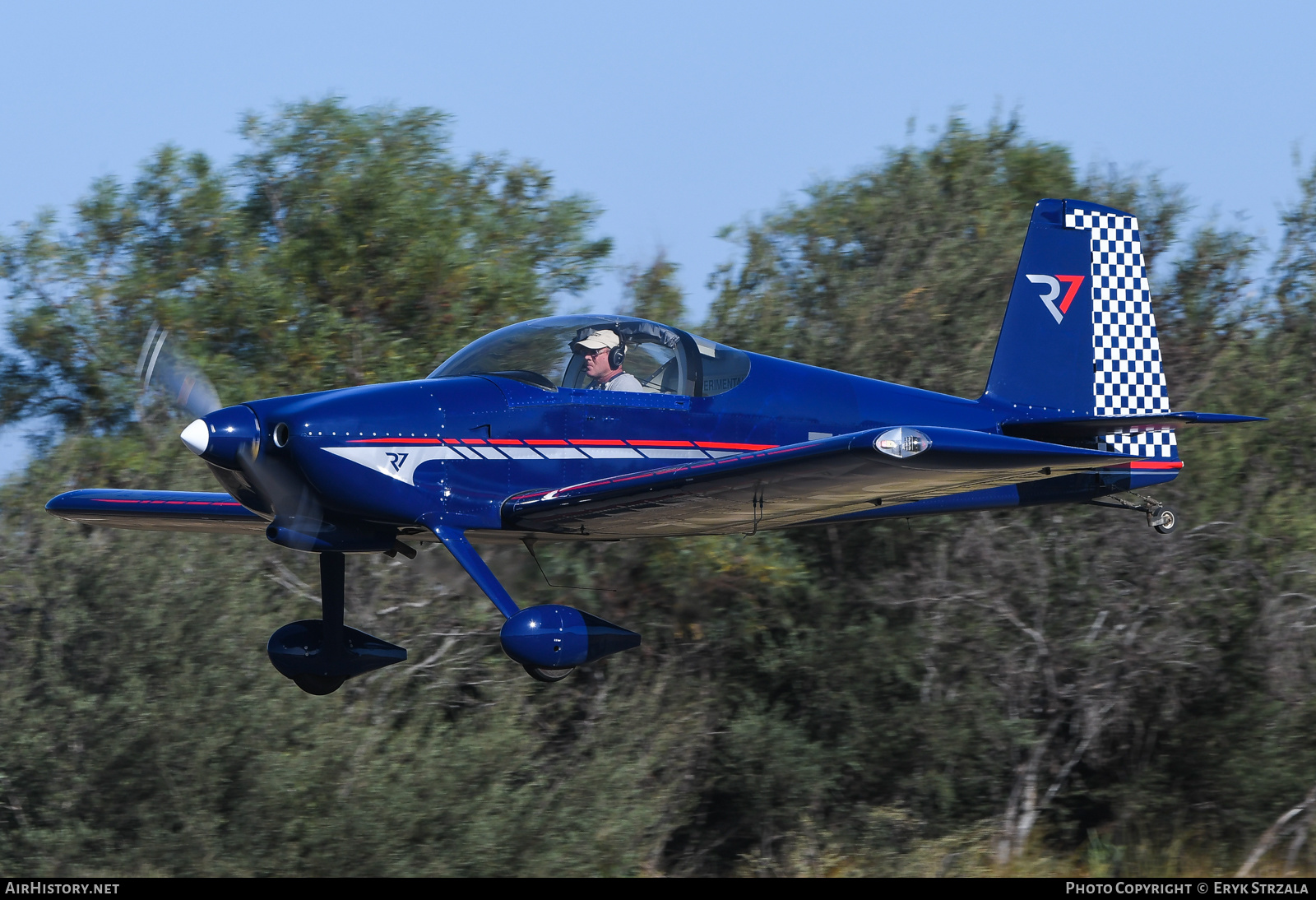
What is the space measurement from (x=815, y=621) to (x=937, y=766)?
2.04 meters

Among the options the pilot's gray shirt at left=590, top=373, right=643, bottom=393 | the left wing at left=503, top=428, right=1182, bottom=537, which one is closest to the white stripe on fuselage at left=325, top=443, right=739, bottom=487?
the left wing at left=503, top=428, right=1182, bottom=537

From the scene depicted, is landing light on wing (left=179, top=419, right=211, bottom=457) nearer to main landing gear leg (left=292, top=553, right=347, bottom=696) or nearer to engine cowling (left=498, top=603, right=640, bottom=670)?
main landing gear leg (left=292, top=553, right=347, bottom=696)

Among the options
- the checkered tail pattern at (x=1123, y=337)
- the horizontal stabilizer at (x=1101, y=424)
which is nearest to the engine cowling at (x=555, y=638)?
the horizontal stabilizer at (x=1101, y=424)

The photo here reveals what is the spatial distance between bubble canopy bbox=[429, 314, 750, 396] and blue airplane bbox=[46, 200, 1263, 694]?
12mm

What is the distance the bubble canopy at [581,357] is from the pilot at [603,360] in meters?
0.03

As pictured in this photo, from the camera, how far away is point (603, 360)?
7.21 metres

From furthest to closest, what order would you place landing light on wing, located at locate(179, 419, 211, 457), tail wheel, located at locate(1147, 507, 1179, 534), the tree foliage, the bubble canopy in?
the tree foliage < tail wheel, located at locate(1147, 507, 1179, 534) < the bubble canopy < landing light on wing, located at locate(179, 419, 211, 457)

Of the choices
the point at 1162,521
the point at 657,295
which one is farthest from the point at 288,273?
the point at 1162,521

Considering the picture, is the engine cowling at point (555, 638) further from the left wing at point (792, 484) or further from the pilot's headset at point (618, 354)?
the pilot's headset at point (618, 354)

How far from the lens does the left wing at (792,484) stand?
5.39 meters

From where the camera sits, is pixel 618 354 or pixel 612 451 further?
pixel 618 354

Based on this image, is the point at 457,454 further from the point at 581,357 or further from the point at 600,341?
the point at 600,341

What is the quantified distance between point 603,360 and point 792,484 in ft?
5.16

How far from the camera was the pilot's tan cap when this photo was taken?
7.20 m
